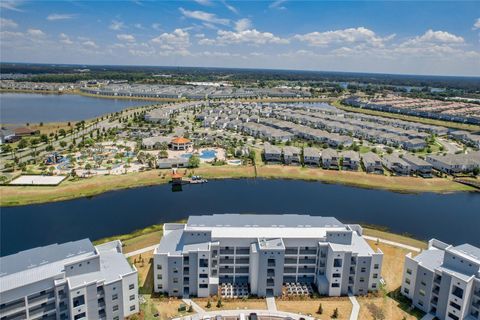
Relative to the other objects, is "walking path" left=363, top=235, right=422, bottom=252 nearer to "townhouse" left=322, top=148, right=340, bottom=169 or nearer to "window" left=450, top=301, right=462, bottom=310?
"window" left=450, top=301, right=462, bottom=310

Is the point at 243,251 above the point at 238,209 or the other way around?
above

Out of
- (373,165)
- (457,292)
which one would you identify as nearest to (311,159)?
(373,165)

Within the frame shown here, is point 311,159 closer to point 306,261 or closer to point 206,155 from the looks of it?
point 206,155

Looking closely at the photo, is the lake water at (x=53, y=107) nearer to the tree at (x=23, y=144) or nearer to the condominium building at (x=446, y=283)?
the tree at (x=23, y=144)

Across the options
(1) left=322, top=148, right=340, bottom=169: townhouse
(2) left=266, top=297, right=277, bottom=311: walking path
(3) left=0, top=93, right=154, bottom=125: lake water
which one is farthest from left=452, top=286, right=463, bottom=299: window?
(3) left=0, top=93, right=154, bottom=125: lake water

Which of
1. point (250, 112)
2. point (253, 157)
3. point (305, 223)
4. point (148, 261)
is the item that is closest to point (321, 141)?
point (253, 157)

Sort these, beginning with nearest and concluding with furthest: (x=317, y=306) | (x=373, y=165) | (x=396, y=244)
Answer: (x=317, y=306) → (x=396, y=244) → (x=373, y=165)

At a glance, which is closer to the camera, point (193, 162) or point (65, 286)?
point (65, 286)
